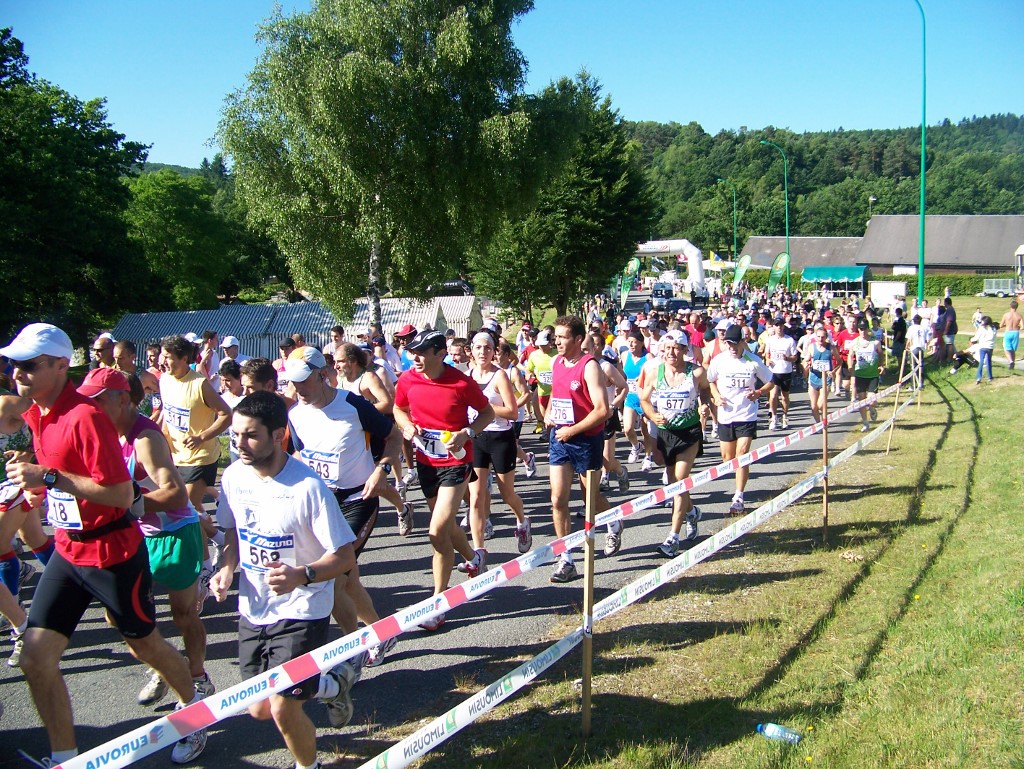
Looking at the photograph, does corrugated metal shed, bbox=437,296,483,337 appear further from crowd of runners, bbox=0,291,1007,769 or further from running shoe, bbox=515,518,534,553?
running shoe, bbox=515,518,534,553

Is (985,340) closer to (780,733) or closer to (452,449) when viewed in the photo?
(452,449)

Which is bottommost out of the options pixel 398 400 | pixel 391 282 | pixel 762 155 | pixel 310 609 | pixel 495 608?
pixel 495 608

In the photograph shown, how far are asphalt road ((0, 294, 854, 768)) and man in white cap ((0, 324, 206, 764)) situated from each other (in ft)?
2.55

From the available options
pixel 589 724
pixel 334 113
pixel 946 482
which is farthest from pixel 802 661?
pixel 334 113

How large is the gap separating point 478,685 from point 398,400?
2.33 m

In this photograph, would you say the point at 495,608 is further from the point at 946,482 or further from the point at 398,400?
the point at 946,482

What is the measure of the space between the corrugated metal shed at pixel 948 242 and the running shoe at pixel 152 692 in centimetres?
8387

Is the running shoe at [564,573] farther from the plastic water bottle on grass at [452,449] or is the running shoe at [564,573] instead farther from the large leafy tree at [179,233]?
the large leafy tree at [179,233]

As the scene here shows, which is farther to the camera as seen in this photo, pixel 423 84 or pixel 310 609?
pixel 423 84

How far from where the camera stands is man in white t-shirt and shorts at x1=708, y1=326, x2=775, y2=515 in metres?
8.01

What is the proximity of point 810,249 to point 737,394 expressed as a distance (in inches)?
3564

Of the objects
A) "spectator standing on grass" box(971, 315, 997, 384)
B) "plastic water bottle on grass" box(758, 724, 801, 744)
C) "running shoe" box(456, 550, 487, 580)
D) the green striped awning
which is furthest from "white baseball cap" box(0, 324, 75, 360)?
the green striped awning

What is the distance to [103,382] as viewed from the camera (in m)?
4.02

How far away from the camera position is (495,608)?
19.6ft
